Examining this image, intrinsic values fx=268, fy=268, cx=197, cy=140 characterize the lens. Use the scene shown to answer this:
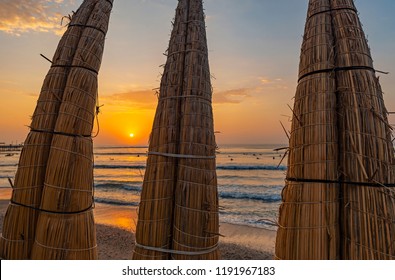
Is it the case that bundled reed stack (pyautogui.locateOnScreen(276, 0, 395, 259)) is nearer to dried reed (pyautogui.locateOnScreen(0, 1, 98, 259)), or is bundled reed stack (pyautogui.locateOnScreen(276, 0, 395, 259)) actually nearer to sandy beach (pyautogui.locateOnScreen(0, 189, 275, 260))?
dried reed (pyautogui.locateOnScreen(0, 1, 98, 259))

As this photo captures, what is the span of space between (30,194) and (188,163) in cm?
190

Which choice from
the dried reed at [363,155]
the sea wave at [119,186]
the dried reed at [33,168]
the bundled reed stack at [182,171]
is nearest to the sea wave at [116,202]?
the sea wave at [119,186]

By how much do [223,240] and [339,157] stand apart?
1025 centimetres

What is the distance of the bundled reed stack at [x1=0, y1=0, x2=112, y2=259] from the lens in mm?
2914

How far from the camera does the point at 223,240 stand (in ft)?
37.6

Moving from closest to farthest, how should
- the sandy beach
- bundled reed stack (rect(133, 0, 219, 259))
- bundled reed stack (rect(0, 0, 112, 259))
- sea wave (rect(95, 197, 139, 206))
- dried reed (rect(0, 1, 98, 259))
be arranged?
bundled reed stack (rect(133, 0, 219, 259)), bundled reed stack (rect(0, 0, 112, 259)), dried reed (rect(0, 1, 98, 259)), the sandy beach, sea wave (rect(95, 197, 139, 206))

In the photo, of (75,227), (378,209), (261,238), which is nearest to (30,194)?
(75,227)

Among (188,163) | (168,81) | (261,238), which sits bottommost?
(261,238)

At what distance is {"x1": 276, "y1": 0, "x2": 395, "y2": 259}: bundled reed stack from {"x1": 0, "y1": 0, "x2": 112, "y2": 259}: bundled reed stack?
218 cm

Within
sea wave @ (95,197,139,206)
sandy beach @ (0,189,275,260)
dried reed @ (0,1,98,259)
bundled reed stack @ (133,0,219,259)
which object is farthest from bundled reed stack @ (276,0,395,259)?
sea wave @ (95,197,139,206)

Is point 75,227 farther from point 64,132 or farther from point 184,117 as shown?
point 184,117

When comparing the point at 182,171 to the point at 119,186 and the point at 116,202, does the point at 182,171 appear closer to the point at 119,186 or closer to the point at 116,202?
the point at 116,202

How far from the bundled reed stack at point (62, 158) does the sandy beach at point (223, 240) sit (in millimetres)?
5626
